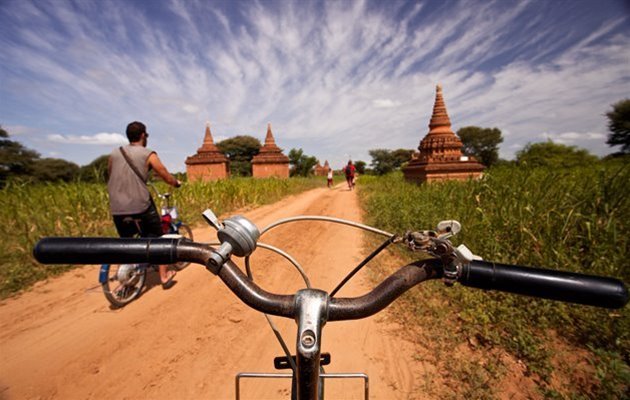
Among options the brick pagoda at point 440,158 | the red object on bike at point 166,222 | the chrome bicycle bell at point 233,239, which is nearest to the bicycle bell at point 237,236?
the chrome bicycle bell at point 233,239

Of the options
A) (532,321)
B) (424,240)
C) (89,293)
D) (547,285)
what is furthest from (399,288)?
(89,293)

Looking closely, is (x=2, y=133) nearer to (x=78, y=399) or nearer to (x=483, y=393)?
(x=78, y=399)

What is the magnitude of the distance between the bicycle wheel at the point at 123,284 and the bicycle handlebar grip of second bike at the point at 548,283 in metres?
3.68

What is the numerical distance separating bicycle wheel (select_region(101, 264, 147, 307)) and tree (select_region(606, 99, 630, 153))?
33.8 m

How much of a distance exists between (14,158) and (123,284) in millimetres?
33393

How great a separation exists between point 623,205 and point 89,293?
7.08 m

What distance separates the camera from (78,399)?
193 cm

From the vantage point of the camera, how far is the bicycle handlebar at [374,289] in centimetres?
74

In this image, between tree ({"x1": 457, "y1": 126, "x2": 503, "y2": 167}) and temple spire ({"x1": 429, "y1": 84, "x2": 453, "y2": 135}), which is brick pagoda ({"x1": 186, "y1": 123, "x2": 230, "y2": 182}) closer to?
temple spire ({"x1": 429, "y1": 84, "x2": 453, "y2": 135})

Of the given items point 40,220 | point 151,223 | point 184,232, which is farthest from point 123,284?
point 40,220

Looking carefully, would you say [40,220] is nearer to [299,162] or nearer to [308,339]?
[308,339]

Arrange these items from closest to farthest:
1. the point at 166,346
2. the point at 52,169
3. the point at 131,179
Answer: the point at 166,346 → the point at 131,179 → the point at 52,169

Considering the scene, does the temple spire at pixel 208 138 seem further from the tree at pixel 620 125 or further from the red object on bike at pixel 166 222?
the tree at pixel 620 125

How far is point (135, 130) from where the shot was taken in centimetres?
312
